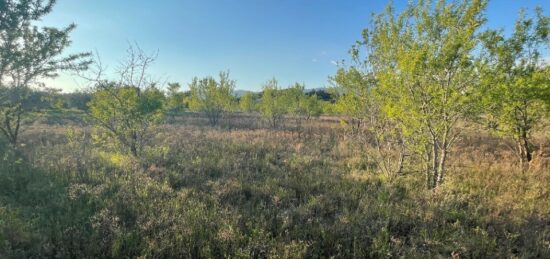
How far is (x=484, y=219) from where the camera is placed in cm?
592

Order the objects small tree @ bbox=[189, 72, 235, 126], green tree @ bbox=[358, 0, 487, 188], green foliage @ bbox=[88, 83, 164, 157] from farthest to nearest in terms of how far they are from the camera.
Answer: small tree @ bbox=[189, 72, 235, 126]
green foliage @ bbox=[88, 83, 164, 157]
green tree @ bbox=[358, 0, 487, 188]

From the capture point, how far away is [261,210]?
6.30 metres

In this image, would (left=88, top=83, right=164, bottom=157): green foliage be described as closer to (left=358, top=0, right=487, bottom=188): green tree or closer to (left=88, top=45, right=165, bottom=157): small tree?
→ (left=88, top=45, right=165, bottom=157): small tree

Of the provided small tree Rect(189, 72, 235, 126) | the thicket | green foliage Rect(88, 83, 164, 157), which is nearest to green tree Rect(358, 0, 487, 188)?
the thicket

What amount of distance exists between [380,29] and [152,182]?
7694 mm

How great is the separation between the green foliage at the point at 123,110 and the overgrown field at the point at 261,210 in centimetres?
99

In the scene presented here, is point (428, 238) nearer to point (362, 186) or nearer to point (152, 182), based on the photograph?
point (362, 186)

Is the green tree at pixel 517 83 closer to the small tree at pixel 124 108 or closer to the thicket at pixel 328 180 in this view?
the thicket at pixel 328 180

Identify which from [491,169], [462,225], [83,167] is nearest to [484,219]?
[462,225]

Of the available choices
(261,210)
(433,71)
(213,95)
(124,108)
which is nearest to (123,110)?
(124,108)

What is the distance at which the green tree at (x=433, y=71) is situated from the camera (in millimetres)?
6363

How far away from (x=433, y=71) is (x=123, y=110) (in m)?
9.55

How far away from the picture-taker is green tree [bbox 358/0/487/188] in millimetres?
6363

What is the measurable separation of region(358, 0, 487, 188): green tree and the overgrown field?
94 cm
